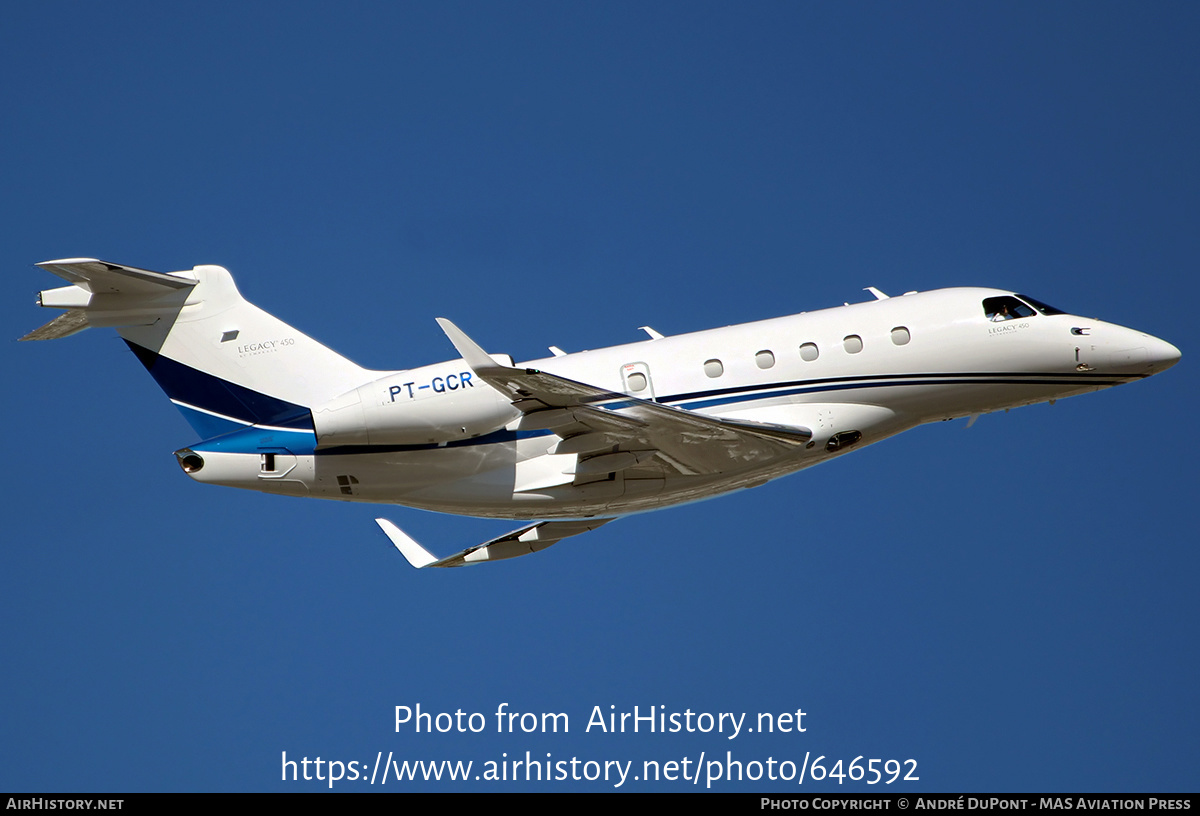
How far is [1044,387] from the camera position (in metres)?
19.7

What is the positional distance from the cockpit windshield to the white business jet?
1.0 inches

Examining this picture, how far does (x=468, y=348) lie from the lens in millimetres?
14758

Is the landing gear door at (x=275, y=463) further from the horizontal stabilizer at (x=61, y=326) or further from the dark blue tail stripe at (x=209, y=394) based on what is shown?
the horizontal stabilizer at (x=61, y=326)

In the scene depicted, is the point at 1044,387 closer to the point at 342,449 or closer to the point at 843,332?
the point at 843,332

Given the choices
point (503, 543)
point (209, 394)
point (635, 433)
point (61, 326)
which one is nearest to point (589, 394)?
point (635, 433)

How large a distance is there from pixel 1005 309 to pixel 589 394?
7453mm

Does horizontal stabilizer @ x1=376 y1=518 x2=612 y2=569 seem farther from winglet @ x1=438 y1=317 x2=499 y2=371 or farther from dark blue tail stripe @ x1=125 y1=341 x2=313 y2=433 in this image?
winglet @ x1=438 y1=317 x2=499 y2=371

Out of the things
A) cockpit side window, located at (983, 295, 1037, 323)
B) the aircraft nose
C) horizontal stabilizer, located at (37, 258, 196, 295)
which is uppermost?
cockpit side window, located at (983, 295, 1037, 323)

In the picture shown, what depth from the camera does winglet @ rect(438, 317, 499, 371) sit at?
14.4m

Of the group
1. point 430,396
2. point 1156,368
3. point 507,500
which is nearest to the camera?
point 430,396

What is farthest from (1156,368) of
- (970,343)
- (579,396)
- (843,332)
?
(579,396)

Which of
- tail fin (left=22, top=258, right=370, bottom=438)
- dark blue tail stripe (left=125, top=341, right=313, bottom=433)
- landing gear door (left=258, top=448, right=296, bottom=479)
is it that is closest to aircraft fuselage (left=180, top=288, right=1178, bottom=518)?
landing gear door (left=258, top=448, right=296, bottom=479)
